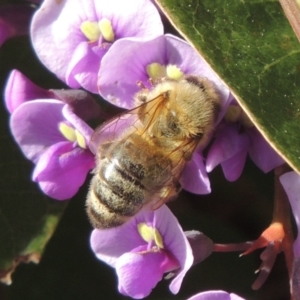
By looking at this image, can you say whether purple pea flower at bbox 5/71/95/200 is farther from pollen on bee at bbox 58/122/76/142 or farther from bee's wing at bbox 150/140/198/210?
bee's wing at bbox 150/140/198/210

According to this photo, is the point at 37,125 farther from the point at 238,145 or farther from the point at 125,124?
the point at 238,145

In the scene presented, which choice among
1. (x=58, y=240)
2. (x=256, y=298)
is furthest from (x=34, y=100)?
(x=256, y=298)

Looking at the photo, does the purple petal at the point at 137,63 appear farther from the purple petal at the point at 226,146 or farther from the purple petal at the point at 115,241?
the purple petal at the point at 115,241

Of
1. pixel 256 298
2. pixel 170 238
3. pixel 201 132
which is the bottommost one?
pixel 256 298

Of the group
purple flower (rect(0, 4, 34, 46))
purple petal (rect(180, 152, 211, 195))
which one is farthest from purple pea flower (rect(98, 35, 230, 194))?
purple flower (rect(0, 4, 34, 46))

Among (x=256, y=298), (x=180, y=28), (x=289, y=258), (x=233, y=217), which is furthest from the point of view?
(x=233, y=217)

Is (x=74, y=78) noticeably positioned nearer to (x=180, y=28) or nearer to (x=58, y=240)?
(x=180, y=28)

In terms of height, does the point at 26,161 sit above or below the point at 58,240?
above

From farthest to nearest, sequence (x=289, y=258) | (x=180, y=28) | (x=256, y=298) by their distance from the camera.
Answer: (x=256, y=298), (x=289, y=258), (x=180, y=28)
